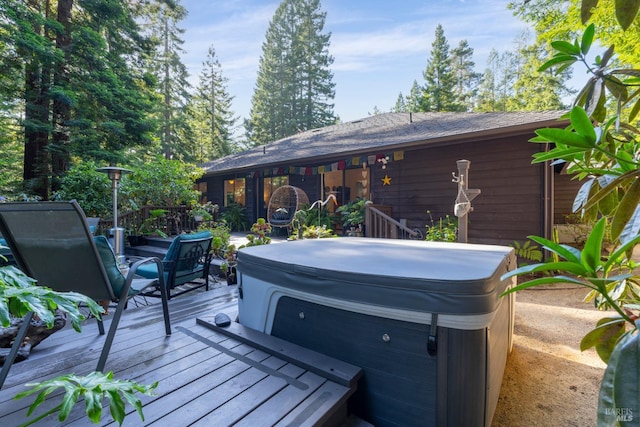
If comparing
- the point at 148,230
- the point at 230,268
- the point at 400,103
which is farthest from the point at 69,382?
the point at 400,103

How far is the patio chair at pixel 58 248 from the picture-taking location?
1.63 m

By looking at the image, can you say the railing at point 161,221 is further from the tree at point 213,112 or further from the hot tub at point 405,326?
the tree at point 213,112

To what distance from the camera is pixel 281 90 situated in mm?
22016

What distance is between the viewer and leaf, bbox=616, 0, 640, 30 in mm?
732

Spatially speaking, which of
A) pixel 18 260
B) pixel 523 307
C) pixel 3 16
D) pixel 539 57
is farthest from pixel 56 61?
pixel 539 57

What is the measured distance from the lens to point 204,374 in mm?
1607

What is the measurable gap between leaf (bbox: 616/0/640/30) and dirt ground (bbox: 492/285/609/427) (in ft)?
7.01

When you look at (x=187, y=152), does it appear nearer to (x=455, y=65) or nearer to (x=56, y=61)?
(x=56, y=61)

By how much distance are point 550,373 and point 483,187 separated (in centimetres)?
463

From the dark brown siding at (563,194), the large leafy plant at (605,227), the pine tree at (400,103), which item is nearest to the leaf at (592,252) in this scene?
the large leafy plant at (605,227)

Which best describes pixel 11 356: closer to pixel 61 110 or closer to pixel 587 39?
pixel 587 39

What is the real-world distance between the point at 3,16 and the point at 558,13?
13459 millimetres

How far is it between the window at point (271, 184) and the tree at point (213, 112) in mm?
13165

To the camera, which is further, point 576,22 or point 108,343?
point 576,22
